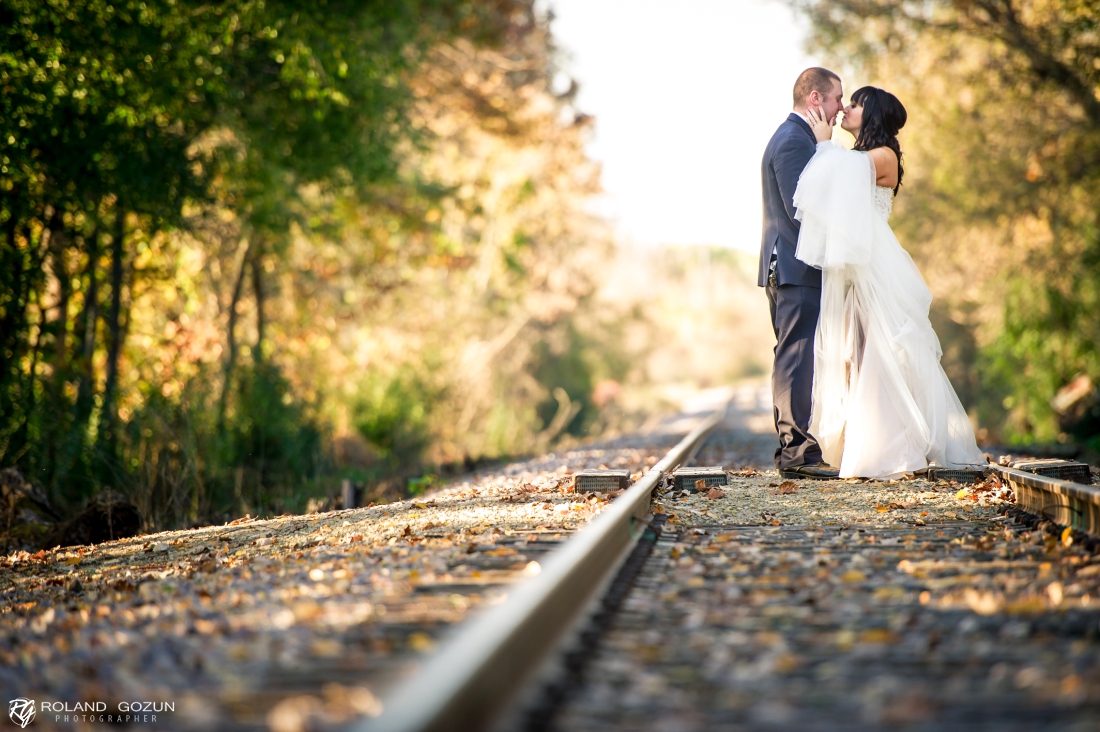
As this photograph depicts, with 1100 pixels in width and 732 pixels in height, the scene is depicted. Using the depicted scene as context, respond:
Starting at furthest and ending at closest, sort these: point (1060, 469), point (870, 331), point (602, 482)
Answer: point (870, 331) < point (602, 482) < point (1060, 469)

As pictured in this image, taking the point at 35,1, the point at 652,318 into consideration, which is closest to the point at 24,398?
the point at 35,1

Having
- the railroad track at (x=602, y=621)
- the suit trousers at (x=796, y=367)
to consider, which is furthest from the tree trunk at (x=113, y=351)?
the suit trousers at (x=796, y=367)

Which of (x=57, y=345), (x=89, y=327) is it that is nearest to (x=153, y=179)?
(x=89, y=327)

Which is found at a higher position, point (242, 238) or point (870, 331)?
point (242, 238)

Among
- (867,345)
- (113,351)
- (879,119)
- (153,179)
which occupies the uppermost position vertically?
(153,179)

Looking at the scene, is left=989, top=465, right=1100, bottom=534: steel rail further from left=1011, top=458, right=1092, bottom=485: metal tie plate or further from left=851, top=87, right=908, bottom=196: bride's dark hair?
left=851, top=87, right=908, bottom=196: bride's dark hair

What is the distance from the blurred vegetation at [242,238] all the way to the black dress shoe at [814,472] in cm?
477

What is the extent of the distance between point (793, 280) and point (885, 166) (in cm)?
105

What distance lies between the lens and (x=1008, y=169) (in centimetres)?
1845

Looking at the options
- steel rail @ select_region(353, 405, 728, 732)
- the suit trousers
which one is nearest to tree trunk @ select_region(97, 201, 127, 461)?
the suit trousers

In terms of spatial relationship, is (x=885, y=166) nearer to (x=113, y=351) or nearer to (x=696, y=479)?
(x=696, y=479)

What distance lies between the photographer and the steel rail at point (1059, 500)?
A: 444cm

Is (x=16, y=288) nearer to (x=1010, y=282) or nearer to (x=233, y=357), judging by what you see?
(x=233, y=357)

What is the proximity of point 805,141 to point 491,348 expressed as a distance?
20.8 metres
